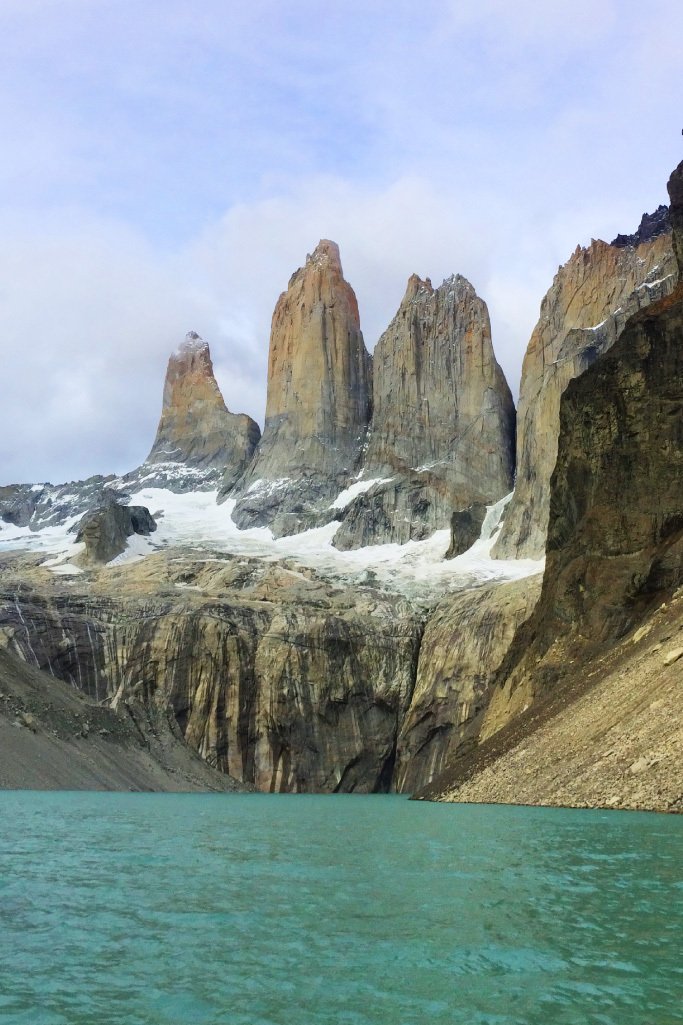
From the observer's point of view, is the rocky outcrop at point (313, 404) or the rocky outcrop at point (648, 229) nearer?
the rocky outcrop at point (648, 229)

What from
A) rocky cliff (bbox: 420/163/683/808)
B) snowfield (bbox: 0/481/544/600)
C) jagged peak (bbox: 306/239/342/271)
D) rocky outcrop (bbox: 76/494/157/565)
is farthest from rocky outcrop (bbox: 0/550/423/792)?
jagged peak (bbox: 306/239/342/271)

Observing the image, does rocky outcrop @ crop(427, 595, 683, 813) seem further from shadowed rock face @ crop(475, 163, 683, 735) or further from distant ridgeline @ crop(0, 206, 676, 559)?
distant ridgeline @ crop(0, 206, 676, 559)

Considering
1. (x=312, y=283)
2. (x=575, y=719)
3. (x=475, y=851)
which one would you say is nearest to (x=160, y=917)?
(x=475, y=851)

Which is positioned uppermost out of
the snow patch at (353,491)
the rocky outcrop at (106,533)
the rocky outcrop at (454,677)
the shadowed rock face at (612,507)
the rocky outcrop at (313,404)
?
the rocky outcrop at (313,404)

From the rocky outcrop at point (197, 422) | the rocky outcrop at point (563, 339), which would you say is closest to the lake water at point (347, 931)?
the rocky outcrop at point (563, 339)

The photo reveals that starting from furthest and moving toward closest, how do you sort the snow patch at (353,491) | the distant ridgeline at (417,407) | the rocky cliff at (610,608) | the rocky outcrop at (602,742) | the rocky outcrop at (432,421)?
the snow patch at (353,491)
the rocky outcrop at (432,421)
the distant ridgeline at (417,407)
the rocky cliff at (610,608)
the rocky outcrop at (602,742)

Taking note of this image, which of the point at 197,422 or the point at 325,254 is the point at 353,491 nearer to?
the point at 325,254

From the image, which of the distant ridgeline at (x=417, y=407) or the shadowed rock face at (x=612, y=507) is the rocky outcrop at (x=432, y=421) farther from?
the shadowed rock face at (x=612, y=507)
